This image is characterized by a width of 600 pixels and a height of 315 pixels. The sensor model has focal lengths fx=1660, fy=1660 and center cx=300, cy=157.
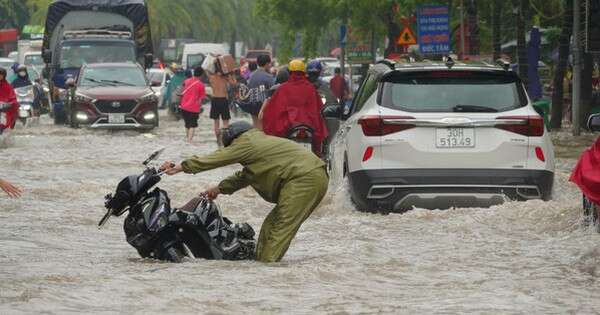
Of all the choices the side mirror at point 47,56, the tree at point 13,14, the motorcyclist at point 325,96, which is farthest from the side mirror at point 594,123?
the tree at point 13,14

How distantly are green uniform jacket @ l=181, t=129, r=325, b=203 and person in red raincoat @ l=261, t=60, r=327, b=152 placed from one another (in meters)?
6.32

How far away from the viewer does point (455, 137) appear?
570 inches

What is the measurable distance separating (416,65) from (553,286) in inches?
183

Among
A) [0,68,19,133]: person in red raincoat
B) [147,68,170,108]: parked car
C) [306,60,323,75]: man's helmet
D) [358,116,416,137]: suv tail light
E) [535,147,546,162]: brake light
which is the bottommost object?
[147,68,170,108]: parked car

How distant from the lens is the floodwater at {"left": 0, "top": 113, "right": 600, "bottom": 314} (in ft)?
31.9

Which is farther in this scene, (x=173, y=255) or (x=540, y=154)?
(x=540, y=154)

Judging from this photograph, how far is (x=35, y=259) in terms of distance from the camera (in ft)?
41.1

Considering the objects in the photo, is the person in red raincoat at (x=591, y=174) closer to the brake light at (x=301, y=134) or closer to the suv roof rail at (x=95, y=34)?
the brake light at (x=301, y=134)

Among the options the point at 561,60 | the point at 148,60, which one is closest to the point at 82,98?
the point at 148,60

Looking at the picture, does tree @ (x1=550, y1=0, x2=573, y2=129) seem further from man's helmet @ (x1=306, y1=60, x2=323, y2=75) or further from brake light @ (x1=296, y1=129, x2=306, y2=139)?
brake light @ (x1=296, y1=129, x2=306, y2=139)

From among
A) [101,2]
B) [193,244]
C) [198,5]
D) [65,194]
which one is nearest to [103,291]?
[193,244]

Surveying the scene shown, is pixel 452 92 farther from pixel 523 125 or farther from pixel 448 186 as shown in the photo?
pixel 448 186

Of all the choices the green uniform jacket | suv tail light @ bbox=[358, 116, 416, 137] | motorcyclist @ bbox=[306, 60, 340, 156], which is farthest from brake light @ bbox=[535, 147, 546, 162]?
motorcyclist @ bbox=[306, 60, 340, 156]

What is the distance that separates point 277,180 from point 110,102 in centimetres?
2261
